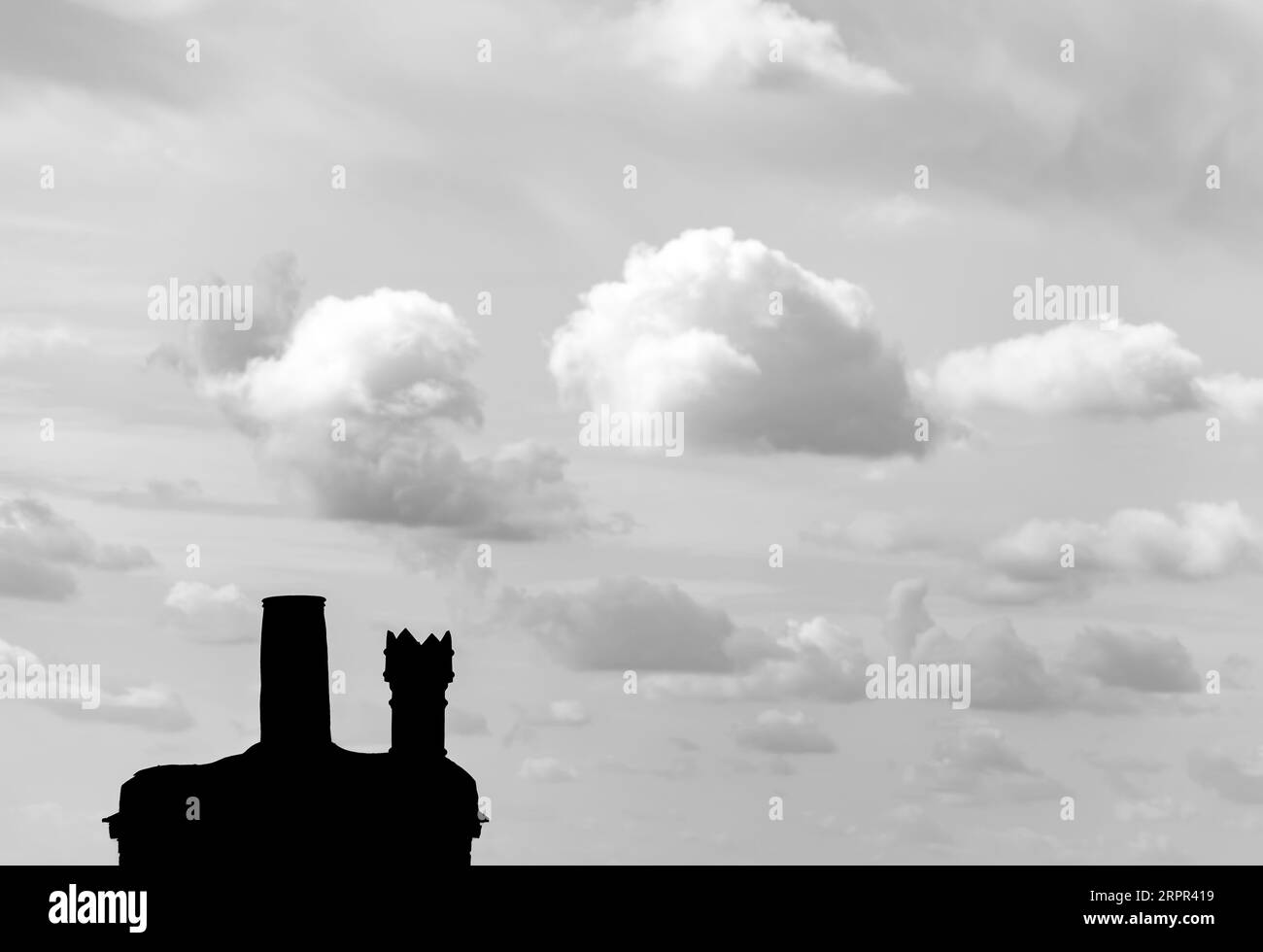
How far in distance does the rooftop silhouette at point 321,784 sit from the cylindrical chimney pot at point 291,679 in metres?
0.04

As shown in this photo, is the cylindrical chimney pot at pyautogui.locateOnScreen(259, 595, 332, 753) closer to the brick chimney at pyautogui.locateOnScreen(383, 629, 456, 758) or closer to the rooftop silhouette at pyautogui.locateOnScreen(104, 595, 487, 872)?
the rooftop silhouette at pyautogui.locateOnScreen(104, 595, 487, 872)

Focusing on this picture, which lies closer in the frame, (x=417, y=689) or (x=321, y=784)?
(x=417, y=689)

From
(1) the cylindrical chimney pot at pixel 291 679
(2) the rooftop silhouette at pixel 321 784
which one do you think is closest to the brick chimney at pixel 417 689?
(2) the rooftop silhouette at pixel 321 784

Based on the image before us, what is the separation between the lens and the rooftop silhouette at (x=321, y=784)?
2372 inches

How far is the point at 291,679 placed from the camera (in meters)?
61.0

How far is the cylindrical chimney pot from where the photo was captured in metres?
60.9

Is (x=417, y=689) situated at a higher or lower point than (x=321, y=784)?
higher

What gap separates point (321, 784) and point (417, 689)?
17.2ft

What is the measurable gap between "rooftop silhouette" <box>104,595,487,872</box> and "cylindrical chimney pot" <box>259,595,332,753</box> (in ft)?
0.12

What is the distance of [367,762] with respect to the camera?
60.7m
